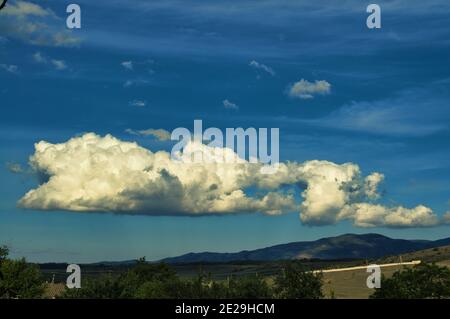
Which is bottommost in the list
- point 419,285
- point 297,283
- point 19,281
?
point 419,285

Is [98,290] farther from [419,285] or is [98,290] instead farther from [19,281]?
[419,285]

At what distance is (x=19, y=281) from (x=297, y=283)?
31.8 m

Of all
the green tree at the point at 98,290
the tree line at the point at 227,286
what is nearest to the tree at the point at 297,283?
the tree line at the point at 227,286

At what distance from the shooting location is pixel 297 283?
76.5m

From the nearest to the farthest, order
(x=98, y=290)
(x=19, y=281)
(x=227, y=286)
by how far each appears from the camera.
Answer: (x=227, y=286)
(x=98, y=290)
(x=19, y=281)

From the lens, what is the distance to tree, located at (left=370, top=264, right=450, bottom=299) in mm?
70062

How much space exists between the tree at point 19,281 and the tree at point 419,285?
126 feet

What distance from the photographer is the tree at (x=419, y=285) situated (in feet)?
230

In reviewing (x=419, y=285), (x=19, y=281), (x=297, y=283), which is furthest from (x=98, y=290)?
(x=419, y=285)

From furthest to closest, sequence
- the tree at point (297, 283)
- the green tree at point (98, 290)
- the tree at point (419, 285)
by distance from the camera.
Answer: the tree at point (297, 283) → the green tree at point (98, 290) → the tree at point (419, 285)

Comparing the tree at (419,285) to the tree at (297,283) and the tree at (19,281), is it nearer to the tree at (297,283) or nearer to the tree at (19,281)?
the tree at (297,283)
